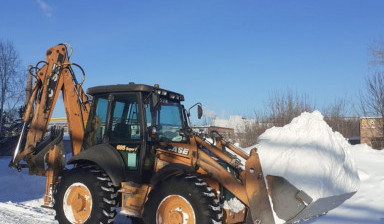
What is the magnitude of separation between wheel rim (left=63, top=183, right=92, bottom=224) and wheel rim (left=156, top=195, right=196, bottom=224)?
138 centimetres

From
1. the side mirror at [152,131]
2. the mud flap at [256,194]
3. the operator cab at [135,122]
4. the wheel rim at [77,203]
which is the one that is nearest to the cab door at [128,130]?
the operator cab at [135,122]

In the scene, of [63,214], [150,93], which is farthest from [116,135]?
[63,214]

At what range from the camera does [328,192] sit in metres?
6.54

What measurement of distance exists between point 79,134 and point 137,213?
2307 mm

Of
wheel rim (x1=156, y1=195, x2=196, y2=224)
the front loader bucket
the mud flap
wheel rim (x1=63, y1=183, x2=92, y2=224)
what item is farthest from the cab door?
the front loader bucket

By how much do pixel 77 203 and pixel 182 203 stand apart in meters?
1.94

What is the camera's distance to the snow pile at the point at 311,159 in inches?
267

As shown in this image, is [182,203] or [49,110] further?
[49,110]

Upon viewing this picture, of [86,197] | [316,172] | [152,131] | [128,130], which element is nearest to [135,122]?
[128,130]

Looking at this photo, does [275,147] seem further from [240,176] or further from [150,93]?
[150,93]

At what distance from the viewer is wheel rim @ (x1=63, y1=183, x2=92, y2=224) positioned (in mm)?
6262

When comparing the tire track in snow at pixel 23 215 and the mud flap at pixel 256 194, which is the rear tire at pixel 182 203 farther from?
the tire track in snow at pixel 23 215

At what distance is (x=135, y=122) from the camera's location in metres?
6.28

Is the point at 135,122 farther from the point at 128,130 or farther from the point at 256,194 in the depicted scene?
the point at 256,194
